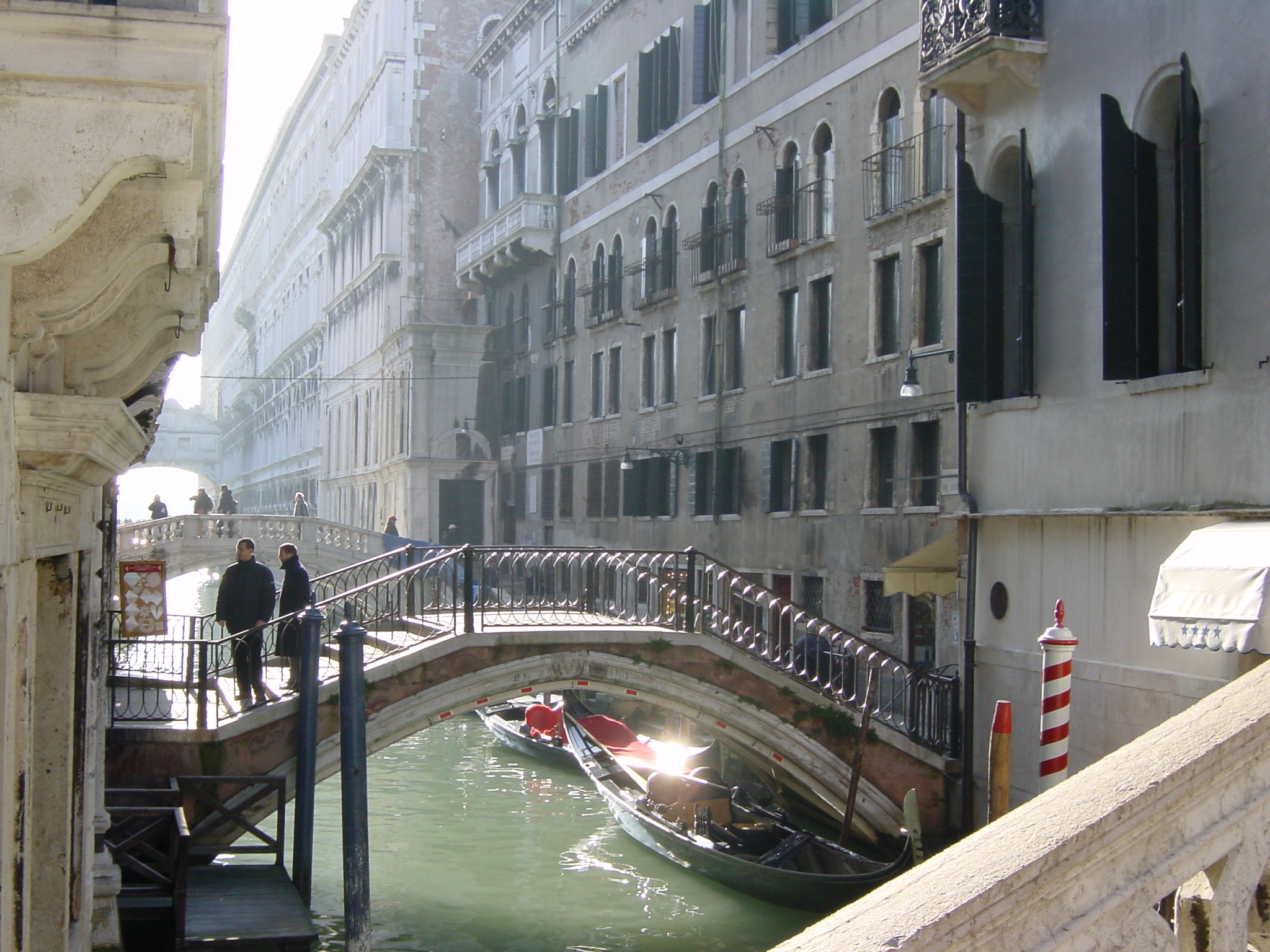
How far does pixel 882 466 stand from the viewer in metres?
17.3

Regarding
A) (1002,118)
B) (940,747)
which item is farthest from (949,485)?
(1002,118)

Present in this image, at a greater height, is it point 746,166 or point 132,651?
point 746,166

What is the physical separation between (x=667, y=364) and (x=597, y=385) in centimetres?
333

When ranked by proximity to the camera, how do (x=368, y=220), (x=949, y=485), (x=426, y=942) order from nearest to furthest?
(x=426, y=942), (x=949, y=485), (x=368, y=220)

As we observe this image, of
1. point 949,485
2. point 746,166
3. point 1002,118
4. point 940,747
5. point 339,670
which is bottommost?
point 940,747

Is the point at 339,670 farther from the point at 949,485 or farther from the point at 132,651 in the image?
the point at 132,651

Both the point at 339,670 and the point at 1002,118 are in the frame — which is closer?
the point at 339,670

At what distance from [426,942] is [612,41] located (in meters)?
18.7

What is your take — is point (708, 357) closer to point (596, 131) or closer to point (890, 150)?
point (890, 150)

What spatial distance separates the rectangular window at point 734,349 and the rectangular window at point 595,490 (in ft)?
16.8

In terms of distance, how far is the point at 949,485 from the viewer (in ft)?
51.1

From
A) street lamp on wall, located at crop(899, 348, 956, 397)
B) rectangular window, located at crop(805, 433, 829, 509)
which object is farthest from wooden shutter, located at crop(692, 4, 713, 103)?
street lamp on wall, located at crop(899, 348, 956, 397)

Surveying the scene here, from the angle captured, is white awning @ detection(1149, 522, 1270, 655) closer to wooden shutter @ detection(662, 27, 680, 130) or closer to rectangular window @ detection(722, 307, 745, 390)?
rectangular window @ detection(722, 307, 745, 390)

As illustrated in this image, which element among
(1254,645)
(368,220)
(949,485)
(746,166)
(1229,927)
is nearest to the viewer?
(1229,927)
